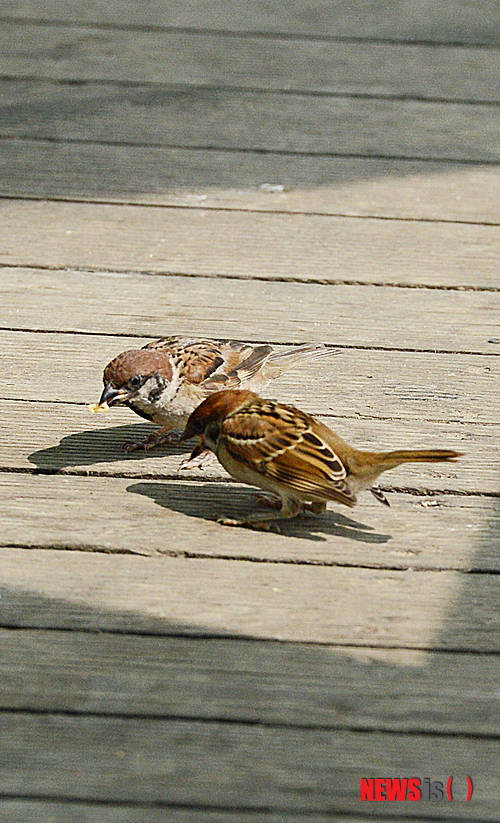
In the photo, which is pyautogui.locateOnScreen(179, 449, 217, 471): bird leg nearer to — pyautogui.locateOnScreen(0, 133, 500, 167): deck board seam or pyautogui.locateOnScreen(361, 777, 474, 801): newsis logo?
pyautogui.locateOnScreen(361, 777, 474, 801): newsis logo

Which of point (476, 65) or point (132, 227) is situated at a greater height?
point (476, 65)

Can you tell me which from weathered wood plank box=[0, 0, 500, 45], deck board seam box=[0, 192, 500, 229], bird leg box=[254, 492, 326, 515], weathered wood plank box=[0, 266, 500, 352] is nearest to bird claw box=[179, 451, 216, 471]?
bird leg box=[254, 492, 326, 515]

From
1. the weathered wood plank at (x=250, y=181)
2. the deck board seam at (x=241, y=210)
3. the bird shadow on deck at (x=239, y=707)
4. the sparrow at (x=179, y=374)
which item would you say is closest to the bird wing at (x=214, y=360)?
the sparrow at (x=179, y=374)

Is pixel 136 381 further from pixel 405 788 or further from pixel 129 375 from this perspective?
pixel 405 788

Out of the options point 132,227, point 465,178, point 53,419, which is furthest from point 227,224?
point 53,419

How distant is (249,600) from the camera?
2.56 meters

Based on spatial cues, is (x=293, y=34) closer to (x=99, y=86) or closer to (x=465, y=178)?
(x=99, y=86)

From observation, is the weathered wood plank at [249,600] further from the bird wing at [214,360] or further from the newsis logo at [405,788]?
the bird wing at [214,360]

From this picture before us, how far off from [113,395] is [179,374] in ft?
0.77

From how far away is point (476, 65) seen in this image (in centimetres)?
589

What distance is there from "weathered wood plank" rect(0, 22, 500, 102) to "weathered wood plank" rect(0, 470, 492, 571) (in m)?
3.11

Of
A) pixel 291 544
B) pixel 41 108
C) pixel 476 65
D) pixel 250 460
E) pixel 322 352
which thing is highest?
pixel 476 65

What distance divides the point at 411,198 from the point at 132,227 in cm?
117

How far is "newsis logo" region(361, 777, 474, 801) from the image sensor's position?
2031mm
